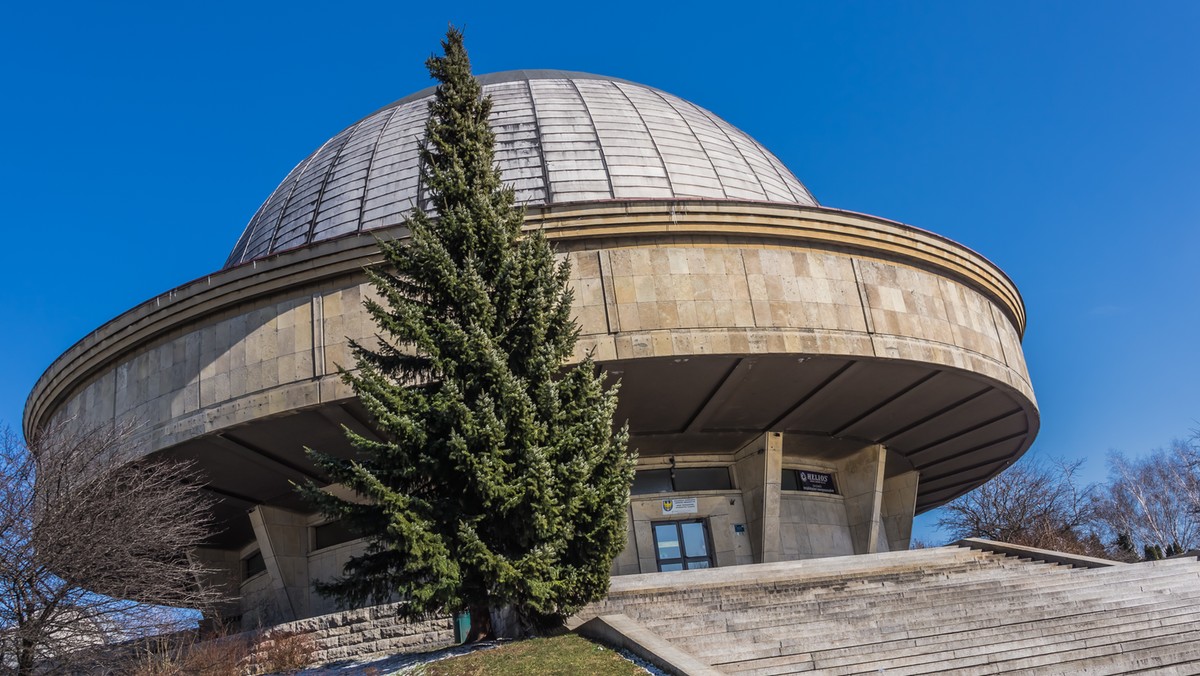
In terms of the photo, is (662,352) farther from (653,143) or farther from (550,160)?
(653,143)

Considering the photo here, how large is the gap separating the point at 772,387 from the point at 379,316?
1038 centimetres

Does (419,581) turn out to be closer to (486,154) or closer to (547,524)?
(547,524)

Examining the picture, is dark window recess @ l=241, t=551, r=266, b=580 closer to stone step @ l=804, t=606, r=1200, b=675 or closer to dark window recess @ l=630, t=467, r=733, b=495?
dark window recess @ l=630, t=467, r=733, b=495

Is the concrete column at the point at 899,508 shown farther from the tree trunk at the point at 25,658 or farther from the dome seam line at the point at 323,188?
the tree trunk at the point at 25,658

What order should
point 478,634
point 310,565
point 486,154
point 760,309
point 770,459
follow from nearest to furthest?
1. point 478,634
2. point 486,154
3. point 760,309
4. point 770,459
5. point 310,565

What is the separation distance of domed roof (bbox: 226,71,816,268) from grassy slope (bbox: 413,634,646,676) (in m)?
13.7

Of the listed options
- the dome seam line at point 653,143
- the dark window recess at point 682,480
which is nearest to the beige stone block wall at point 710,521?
the dark window recess at point 682,480

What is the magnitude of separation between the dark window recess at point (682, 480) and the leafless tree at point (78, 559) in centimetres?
1012

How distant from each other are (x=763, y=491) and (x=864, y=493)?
155 inches

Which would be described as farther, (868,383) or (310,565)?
(310,565)

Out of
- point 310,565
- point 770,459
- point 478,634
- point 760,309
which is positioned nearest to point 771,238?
point 760,309

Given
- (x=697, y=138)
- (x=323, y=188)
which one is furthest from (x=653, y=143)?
(x=323, y=188)

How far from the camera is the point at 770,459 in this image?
23.5 m

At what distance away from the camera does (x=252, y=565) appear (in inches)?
1107
